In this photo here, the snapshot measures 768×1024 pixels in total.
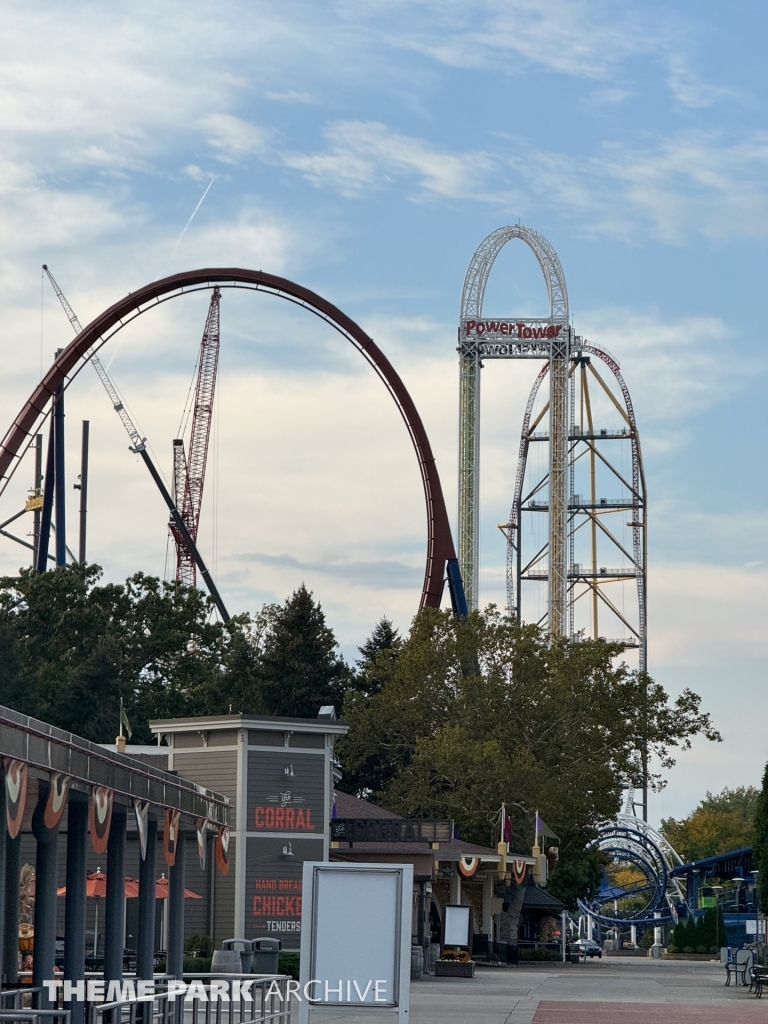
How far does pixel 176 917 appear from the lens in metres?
19.8

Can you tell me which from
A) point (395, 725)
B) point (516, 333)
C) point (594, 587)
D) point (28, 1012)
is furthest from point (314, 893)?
Answer: point (594, 587)

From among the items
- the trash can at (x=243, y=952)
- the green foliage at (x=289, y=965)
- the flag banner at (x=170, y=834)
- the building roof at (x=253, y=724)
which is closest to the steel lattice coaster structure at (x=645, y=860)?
the building roof at (x=253, y=724)

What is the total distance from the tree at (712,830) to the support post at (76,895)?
104913 millimetres

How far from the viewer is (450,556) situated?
205 ft

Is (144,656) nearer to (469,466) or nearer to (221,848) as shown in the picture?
(469,466)

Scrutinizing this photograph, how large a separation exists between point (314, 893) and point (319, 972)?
63 cm

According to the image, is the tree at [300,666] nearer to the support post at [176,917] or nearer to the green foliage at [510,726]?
the green foliage at [510,726]

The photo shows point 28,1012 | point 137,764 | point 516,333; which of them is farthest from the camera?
point 516,333

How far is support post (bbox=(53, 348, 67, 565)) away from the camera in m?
64.8

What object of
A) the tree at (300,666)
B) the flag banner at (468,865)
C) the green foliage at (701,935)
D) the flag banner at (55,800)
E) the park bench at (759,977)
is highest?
the tree at (300,666)

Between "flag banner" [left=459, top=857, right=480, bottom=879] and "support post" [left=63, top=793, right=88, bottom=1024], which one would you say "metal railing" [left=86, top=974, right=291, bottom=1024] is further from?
"flag banner" [left=459, top=857, right=480, bottom=879]

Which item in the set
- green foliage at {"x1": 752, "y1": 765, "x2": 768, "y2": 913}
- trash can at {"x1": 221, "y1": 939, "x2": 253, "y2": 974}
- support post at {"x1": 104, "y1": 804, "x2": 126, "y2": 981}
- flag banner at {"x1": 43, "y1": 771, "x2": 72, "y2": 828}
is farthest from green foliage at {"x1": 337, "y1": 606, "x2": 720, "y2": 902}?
flag banner at {"x1": 43, "y1": 771, "x2": 72, "y2": 828}

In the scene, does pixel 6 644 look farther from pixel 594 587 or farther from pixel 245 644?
pixel 594 587

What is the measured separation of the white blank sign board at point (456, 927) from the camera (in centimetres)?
3878
